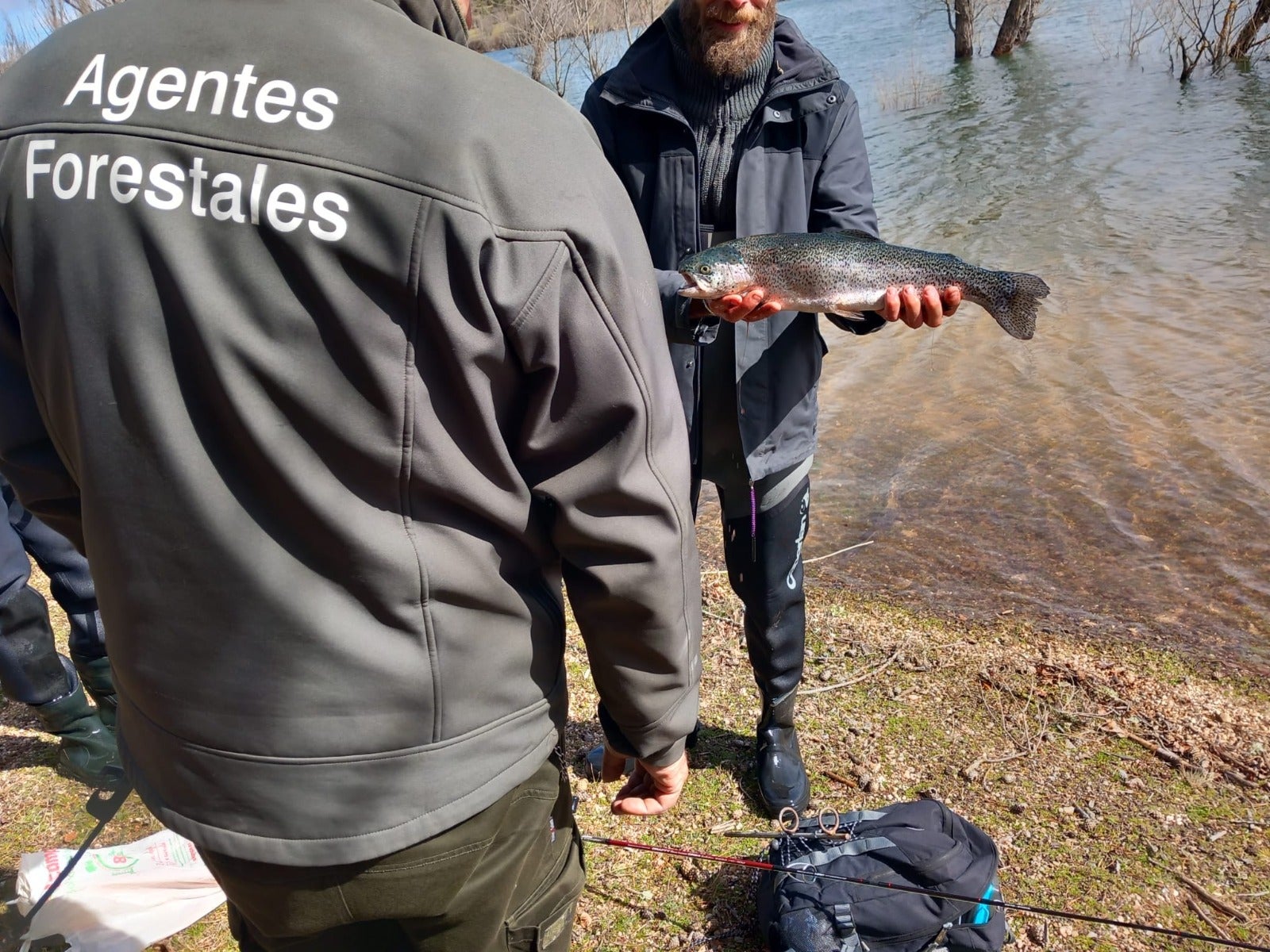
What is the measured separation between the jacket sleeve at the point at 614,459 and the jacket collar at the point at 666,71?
168 cm

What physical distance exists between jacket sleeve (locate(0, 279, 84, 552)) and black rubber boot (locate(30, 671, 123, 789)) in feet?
7.82

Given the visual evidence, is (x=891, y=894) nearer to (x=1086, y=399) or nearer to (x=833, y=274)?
(x=833, y=274)

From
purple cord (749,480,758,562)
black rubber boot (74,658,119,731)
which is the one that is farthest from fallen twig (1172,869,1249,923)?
black rubber boot (74,658,119,731)

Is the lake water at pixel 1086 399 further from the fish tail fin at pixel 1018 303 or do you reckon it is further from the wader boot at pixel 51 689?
the wader boot at pixel 51 689

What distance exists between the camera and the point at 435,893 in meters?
1.55

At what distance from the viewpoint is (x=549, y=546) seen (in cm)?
161

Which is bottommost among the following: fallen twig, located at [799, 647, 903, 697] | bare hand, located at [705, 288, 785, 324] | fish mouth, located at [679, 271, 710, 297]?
fallen twig, located at [799, 647, 903, 697]

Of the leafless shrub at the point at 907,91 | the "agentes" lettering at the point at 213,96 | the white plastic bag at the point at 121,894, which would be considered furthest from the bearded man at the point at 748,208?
the leafless shrub at the point at 907,91

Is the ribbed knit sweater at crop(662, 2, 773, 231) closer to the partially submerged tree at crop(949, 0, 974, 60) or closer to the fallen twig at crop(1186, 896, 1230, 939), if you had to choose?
the fallen twig at crop(1186, 896, 1230, 939)

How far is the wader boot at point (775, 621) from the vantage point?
3.18m

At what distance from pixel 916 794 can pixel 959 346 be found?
6.25m

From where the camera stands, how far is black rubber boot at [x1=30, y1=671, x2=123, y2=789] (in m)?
3.69

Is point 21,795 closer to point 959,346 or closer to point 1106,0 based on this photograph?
point 959,346

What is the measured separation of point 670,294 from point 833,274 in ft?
2.13
